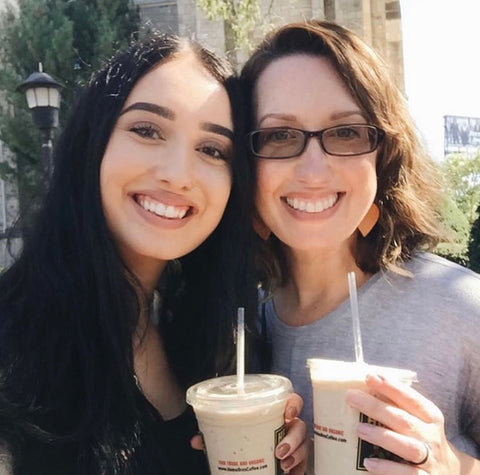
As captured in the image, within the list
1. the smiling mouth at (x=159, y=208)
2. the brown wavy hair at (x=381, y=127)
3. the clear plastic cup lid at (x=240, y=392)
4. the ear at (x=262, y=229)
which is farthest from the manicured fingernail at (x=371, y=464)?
the ear at (x=262, y=229)

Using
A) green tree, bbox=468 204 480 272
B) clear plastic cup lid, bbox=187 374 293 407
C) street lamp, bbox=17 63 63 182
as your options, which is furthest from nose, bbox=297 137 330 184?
green tree, bbox=468 204 480 272

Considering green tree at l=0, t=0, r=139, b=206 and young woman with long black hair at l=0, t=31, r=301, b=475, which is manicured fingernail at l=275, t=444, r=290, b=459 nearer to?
young woman with long black hair at l=0, t=31, r=301, b=475

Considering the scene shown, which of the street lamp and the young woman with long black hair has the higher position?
the street lamp

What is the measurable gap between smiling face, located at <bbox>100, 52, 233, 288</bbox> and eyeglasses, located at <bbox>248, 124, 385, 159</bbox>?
0.18 meters

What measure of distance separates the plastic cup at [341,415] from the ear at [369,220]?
30.5 inches

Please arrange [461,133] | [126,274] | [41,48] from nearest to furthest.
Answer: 1. [126,274]
2. [41,48]
3. [461,133]

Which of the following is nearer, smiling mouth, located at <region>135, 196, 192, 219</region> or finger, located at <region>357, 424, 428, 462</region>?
finger, located at <region>357, 424, 428, 462</region>

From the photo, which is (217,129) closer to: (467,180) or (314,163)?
(314,163)

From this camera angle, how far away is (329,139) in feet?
6.59

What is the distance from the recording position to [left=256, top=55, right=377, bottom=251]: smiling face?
2.00m

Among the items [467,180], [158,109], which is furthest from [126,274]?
[467,180]

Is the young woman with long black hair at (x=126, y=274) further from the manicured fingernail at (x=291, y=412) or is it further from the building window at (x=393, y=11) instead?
the building window at (x=393, y=11)

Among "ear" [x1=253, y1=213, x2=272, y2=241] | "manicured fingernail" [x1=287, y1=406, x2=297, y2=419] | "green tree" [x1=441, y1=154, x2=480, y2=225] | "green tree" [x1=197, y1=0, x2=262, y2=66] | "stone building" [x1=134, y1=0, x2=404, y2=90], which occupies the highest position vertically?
"stone building" [x1=134, y1=0, x2=404, y2=90]

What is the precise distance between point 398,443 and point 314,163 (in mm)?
936
